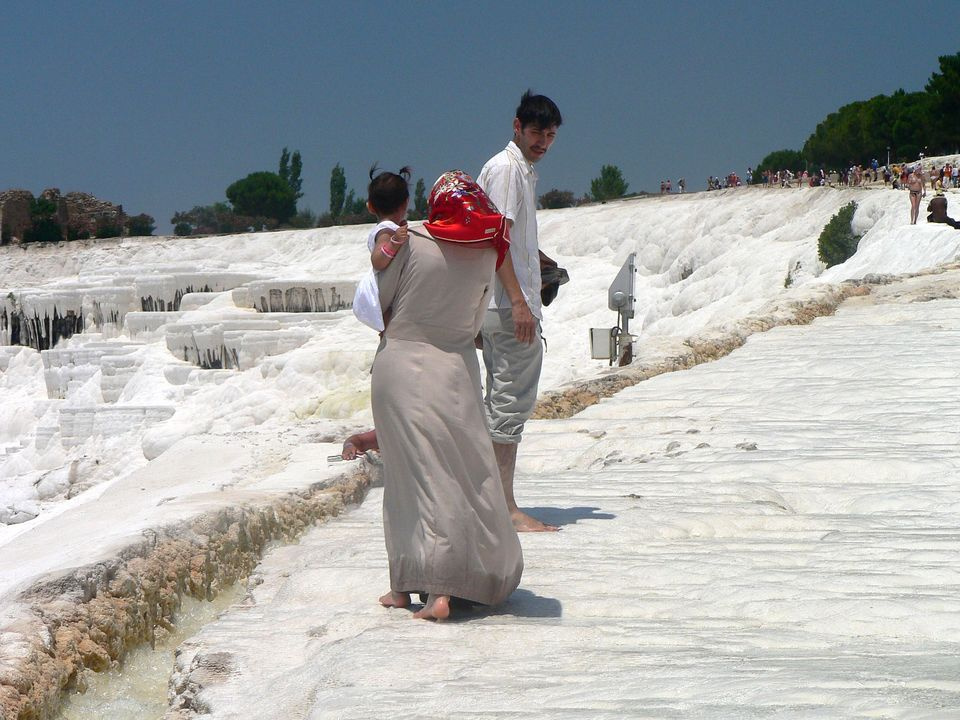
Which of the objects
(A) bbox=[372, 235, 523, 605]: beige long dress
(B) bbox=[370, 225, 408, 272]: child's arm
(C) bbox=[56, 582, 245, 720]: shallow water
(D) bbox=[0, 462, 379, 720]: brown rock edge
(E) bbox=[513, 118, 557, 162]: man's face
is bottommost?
(C) bbox=[56, 582, 245, 720]: shallow water

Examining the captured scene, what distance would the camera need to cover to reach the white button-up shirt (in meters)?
3.61

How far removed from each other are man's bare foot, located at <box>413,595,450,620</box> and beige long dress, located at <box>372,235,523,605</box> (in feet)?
0.07

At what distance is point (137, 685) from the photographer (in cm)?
306

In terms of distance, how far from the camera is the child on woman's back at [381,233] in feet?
9.59

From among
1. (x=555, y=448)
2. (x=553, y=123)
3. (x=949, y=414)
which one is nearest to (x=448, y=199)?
(x=553, y=123)

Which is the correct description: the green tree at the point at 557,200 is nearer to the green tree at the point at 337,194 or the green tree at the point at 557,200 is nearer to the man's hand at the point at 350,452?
the green tree at the point at 337,194

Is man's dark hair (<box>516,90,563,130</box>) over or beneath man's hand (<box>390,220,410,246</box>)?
over

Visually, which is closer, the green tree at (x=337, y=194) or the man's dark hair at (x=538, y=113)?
the man's dark hair at (x=538, y=113)

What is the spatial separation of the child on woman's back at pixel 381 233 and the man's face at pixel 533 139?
61cm

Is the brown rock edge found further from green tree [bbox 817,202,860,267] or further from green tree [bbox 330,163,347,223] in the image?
green tree [bbox 330,163,347,223]

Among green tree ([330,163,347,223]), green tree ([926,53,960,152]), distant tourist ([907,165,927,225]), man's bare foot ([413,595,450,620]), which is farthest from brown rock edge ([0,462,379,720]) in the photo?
green tree ([330,163,347,223])

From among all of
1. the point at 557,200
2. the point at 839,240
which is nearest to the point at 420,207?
the point at 557,200

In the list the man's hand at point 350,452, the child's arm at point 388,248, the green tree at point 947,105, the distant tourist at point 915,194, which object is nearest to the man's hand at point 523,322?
the child's arm at point 388,248

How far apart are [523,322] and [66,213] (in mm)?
51034
